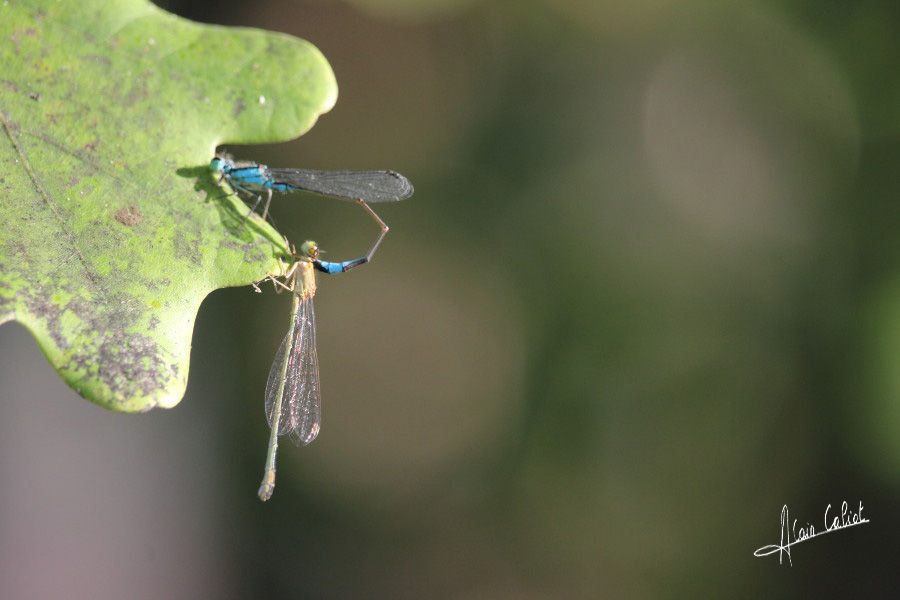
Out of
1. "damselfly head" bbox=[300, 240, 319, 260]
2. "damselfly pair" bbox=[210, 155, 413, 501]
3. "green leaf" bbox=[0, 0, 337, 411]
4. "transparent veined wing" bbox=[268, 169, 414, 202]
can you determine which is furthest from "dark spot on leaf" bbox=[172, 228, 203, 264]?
"transparent veined wing" bbox=[268, 169, 414, 202]

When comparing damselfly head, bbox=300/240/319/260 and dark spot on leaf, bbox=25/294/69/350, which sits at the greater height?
damselfly head, bbox=300/240/319/260

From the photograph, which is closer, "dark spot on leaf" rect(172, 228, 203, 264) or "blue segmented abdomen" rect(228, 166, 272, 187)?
"dark spot on leaf" rect(172, 228, 203, 264)

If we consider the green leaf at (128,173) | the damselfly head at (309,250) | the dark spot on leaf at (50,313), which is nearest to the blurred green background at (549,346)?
the damselfly head at (309,250)

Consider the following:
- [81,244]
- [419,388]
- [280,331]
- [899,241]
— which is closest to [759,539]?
[899,241]

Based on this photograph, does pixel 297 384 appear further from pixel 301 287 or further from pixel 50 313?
pixel 50 313
